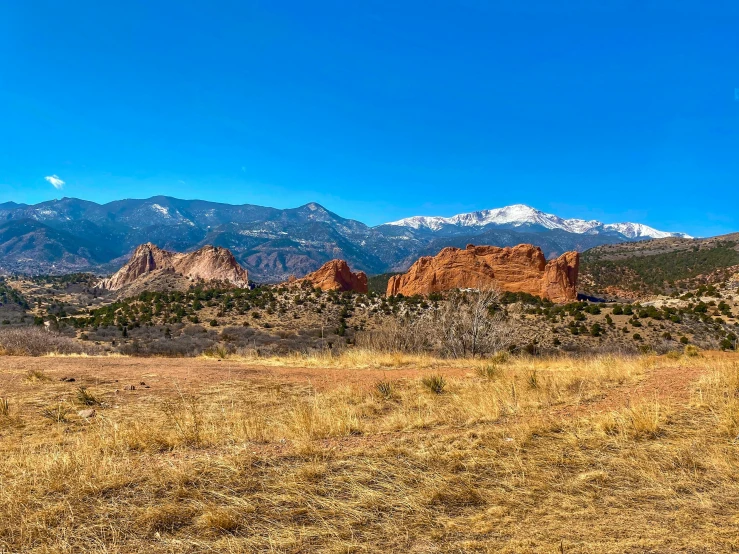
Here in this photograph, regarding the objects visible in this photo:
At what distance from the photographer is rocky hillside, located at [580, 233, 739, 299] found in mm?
70625

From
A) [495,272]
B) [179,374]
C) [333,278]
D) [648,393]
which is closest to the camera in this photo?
[648,393]

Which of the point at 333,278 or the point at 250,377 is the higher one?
the point at 333,278

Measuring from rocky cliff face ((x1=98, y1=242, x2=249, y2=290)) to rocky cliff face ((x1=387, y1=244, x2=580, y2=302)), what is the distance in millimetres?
36394

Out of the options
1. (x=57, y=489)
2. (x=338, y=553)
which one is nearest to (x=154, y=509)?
(x=57, y=489)

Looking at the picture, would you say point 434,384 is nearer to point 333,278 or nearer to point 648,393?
point 648,393

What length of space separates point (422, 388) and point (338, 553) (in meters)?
6.45

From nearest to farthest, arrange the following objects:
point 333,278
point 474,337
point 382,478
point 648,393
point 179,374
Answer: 1. point 382,478
2. point 648,393
3. point 179,374
4. point 474,337
5. point 333,278

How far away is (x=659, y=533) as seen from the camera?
9.46 feet

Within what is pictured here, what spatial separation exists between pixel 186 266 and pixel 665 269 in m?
102

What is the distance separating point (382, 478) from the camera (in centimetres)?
386

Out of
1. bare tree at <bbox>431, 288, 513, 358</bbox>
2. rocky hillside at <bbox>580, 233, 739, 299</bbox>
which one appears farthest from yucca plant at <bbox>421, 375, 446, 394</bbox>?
rocky hillside at <bbox>580, 233, 739, 299</bbox>

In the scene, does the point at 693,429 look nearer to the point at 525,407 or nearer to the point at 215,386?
the point at 525,407

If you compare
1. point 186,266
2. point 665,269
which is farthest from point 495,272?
point 186,266

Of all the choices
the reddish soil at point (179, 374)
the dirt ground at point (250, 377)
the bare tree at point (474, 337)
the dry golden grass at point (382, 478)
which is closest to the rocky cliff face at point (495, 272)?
the bare tree at point (474, 337)
